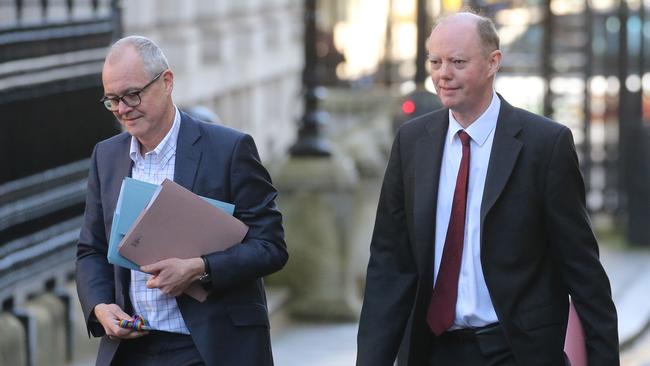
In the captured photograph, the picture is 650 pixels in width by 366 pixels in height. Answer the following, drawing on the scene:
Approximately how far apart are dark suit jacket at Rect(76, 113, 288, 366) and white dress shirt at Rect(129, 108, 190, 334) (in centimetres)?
3

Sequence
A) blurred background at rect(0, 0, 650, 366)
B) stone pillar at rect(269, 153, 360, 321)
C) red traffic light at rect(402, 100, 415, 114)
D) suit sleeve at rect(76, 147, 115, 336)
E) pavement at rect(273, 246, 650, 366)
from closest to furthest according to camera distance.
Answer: suit sleeve at rect(76, 147, 115, 336)
blurred background at rect(0, 0, 650, 366)
pavement at rect(273, 246, 650, 366)
stone pillar at rect(269, 153, 360, 321)
red traffic light at rect(402, 100, 415, 114)

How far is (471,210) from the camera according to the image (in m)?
4.68

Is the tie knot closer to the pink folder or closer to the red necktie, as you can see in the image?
the red necktie

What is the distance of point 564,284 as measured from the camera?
4.74 meters

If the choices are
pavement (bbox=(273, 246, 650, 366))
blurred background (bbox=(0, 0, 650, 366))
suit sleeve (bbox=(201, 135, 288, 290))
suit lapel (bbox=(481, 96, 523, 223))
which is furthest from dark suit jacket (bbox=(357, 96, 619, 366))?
pavement (bbox=(273, 246, 650, 366))

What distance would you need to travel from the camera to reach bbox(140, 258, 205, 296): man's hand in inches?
180

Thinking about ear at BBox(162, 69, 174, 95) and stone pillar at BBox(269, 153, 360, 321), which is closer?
ear at BBox(162, 69, 174, 95)

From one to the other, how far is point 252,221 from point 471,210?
68 centimetres

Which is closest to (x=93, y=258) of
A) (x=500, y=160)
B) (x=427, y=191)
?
(x=427, y=191)

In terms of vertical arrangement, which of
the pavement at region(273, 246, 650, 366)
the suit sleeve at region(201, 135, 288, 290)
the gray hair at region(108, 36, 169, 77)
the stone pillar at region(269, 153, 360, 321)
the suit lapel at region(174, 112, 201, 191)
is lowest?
the pavement at region(273, 246, 650, 366)

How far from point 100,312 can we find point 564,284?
141cm

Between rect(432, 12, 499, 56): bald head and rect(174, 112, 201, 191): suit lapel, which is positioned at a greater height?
rect(432, 12, 499, 56): bald head

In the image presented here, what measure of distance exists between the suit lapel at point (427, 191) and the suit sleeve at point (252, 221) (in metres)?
0.45

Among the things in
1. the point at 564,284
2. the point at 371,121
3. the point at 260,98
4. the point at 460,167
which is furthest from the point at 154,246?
the point at 260,98
